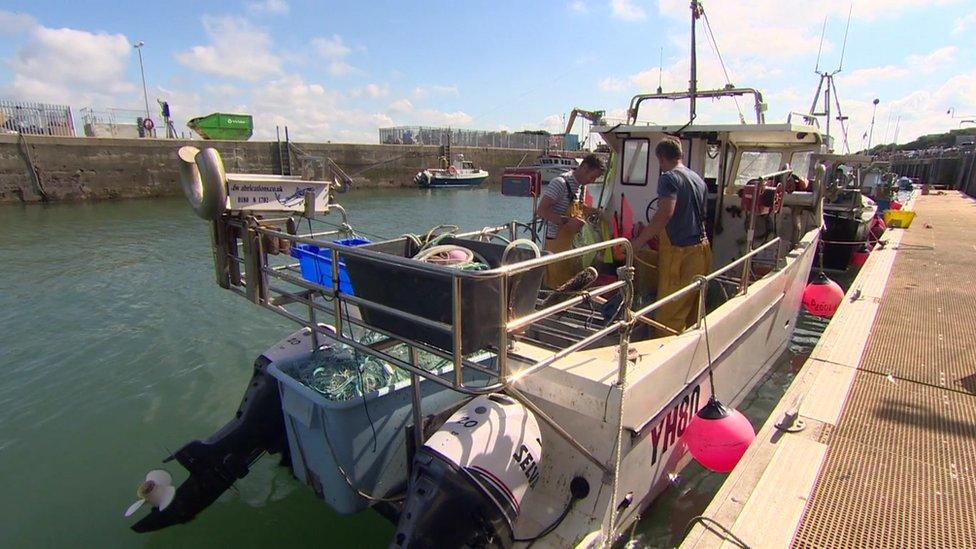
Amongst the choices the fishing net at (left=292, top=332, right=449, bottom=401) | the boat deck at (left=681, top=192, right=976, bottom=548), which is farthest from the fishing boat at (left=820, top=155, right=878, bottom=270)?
the fishing net at (left=292, top=332, right=449, bottom=401)

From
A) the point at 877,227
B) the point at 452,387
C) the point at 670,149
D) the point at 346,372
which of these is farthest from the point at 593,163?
the point at 877,227

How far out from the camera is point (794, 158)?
7.02 metres

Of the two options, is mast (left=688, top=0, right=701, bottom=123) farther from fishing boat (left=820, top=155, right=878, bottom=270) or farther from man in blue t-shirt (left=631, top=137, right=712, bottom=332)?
fishing boat (left=820, top=155, right=878, bottom=270)

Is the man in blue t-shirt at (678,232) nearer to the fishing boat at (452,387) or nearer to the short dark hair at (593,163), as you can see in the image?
the fishing boat at (452,387)

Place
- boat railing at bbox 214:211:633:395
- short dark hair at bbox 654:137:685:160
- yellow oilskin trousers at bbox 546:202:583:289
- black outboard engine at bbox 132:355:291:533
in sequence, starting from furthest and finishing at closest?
1. yellow oilskin trousers at bbox 546:202:583:289
2. short dark hair at bbox 654:137:685:160
3. black outboard engine at bbox 132:355:291:533
4. boat railing at bbox 214:211:633:395

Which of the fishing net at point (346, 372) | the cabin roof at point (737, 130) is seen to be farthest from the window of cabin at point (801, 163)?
the fishing net at point (346, 372)

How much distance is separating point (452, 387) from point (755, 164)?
18.5 ft

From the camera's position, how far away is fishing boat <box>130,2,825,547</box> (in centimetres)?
253

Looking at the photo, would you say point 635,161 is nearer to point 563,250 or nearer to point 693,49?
point 563,250

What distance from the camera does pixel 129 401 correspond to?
6.01 m

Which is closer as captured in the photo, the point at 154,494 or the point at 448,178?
the point at 154,494

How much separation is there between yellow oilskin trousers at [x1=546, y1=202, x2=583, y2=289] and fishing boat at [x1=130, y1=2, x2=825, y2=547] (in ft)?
3.27

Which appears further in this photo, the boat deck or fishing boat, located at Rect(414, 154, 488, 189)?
fishing boat, located at Rect(414, 154, 488, 189)

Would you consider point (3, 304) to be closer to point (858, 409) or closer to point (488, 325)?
point (488, 325)
